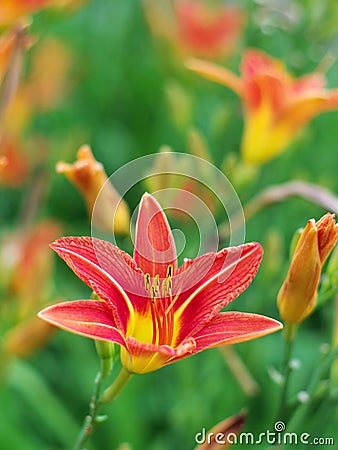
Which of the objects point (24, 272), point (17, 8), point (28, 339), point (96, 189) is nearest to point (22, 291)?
point (24, 272)

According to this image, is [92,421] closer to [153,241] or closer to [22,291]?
[153,241]

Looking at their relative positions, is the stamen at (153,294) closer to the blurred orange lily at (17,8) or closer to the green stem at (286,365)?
the green stem at (286,365)

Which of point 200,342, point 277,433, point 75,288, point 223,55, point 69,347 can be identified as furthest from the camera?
point 223,55

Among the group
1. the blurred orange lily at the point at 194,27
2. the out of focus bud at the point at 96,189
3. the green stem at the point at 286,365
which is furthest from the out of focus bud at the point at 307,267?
the blurred orange lily at the point at 194,27

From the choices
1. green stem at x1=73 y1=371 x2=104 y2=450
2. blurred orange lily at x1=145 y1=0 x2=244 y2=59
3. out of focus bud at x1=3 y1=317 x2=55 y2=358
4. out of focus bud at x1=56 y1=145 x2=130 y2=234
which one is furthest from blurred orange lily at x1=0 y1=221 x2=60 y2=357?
blurred orange lily at x1=145 y1=0 x2=244 y2=59

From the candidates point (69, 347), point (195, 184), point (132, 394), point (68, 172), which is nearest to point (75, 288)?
point (69, 347)

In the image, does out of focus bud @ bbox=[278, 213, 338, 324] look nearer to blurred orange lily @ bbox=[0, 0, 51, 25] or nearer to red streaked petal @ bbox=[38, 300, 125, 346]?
red streaked petal @ bbox=[38, 300, 125, 346]

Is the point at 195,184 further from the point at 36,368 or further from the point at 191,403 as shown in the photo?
the point at 36,368
